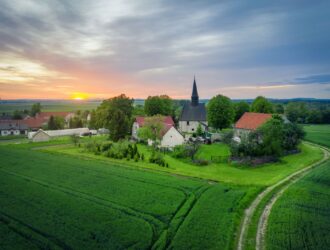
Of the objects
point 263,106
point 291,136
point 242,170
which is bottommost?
point 242,170

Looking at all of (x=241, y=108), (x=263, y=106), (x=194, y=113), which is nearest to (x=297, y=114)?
(x=241, y=108)

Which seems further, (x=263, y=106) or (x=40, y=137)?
(x=263, y=106)

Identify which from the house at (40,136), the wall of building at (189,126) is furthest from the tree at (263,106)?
the house at (40,136)

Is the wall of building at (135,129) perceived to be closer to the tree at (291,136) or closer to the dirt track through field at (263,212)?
the tree at (291,136)

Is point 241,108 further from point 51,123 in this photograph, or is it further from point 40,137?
point 51,123

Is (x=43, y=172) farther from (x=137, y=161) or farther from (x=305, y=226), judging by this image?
(x=305, y=226)

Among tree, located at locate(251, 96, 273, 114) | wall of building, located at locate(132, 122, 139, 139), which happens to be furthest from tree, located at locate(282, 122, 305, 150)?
wall of building, located at locate(132, 122, 139, 139)

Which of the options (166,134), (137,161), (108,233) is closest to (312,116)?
(166,134)
